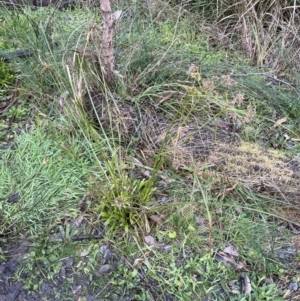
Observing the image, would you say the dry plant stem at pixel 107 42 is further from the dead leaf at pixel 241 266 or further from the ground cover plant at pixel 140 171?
the dead leaf at pixel 241 266

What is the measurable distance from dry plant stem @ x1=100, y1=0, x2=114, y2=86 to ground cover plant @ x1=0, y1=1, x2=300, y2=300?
46mm

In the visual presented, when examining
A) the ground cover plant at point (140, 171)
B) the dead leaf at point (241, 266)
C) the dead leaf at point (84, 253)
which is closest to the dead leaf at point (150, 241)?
the ground cover plant at point (140, 171)

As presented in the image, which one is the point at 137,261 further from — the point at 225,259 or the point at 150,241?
the point at 225,259

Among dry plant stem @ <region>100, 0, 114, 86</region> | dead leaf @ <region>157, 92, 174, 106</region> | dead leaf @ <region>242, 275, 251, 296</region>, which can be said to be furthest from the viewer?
dead leaf @ <region>157, 92, 174, 106</region>

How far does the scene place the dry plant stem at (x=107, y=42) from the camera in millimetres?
2330

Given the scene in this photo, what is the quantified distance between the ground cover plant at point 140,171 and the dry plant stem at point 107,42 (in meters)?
0.05

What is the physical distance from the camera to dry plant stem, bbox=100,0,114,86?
2.33 metres

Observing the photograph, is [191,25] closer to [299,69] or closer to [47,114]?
[299,69]

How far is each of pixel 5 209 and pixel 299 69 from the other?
7.51 ft

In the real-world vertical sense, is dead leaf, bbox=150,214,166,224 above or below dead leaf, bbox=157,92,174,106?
below

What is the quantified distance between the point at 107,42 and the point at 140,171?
80cm

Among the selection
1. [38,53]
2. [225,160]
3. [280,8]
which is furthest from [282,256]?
[280,8]

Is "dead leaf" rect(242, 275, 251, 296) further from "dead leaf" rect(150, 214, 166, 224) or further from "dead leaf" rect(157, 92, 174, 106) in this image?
"dead leaf" rect(157, 92, 174, 106)

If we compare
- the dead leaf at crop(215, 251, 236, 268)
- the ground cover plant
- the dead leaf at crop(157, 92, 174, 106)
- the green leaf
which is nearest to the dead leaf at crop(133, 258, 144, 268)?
the ground cover plant
